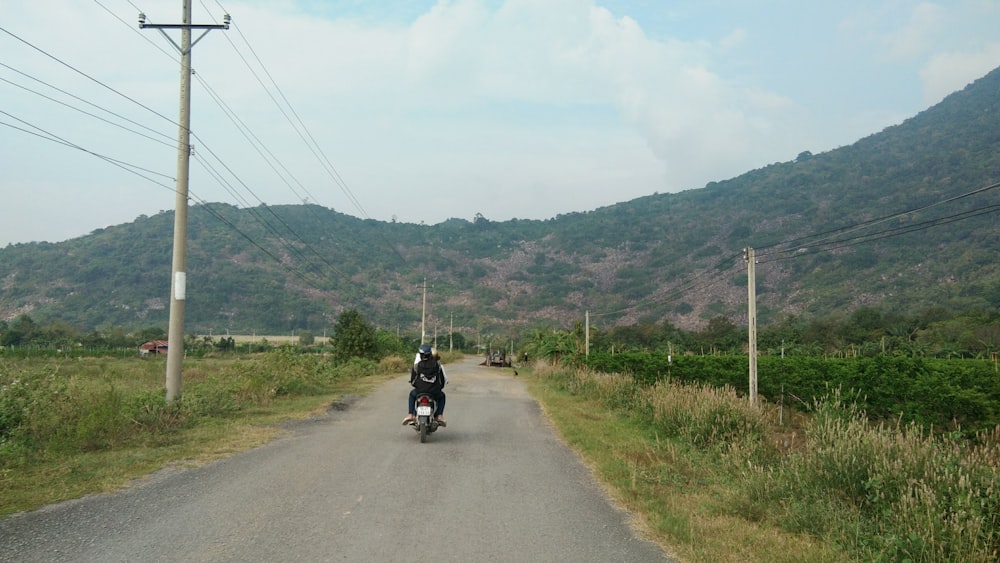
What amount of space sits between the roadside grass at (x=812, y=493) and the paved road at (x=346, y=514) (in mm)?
580

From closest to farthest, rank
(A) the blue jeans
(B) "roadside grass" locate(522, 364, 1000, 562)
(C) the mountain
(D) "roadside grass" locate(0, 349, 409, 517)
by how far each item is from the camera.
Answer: (B) "roadside grass" locate(522, 364, 1000, 562), (D) "roadside grass" locate(0, 349, 409, 517), (A) the blue jeans, (C) the mountain

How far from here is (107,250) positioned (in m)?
94.0

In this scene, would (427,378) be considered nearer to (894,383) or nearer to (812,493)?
(812,493)

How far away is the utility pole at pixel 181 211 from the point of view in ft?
42.5

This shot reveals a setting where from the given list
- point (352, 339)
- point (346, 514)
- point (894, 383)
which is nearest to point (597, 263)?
point (352, 339)

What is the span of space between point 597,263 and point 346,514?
108552 millimetres

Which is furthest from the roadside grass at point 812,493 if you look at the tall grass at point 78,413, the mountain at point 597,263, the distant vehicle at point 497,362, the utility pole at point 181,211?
the mountain at point 597,263

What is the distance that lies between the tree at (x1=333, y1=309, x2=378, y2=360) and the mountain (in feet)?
69.4

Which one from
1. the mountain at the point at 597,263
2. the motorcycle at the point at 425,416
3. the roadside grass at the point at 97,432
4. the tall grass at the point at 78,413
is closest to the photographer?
the roadside grass at the point at 97,432

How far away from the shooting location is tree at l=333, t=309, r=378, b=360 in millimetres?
36931

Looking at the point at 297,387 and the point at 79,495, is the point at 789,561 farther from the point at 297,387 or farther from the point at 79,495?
the point at 297,387

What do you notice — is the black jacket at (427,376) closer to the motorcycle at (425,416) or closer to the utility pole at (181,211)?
the motorcycle at (425,416)

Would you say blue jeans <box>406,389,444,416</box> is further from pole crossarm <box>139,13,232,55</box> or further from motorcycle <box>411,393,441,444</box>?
pole crossarm <box>139,13,232,55</box>

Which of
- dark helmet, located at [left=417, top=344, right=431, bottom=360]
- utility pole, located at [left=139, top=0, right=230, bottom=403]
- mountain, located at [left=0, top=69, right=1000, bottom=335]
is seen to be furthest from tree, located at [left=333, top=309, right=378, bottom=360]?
dark helmet, located at [left=417, top=344, right=431, bottom=360]
